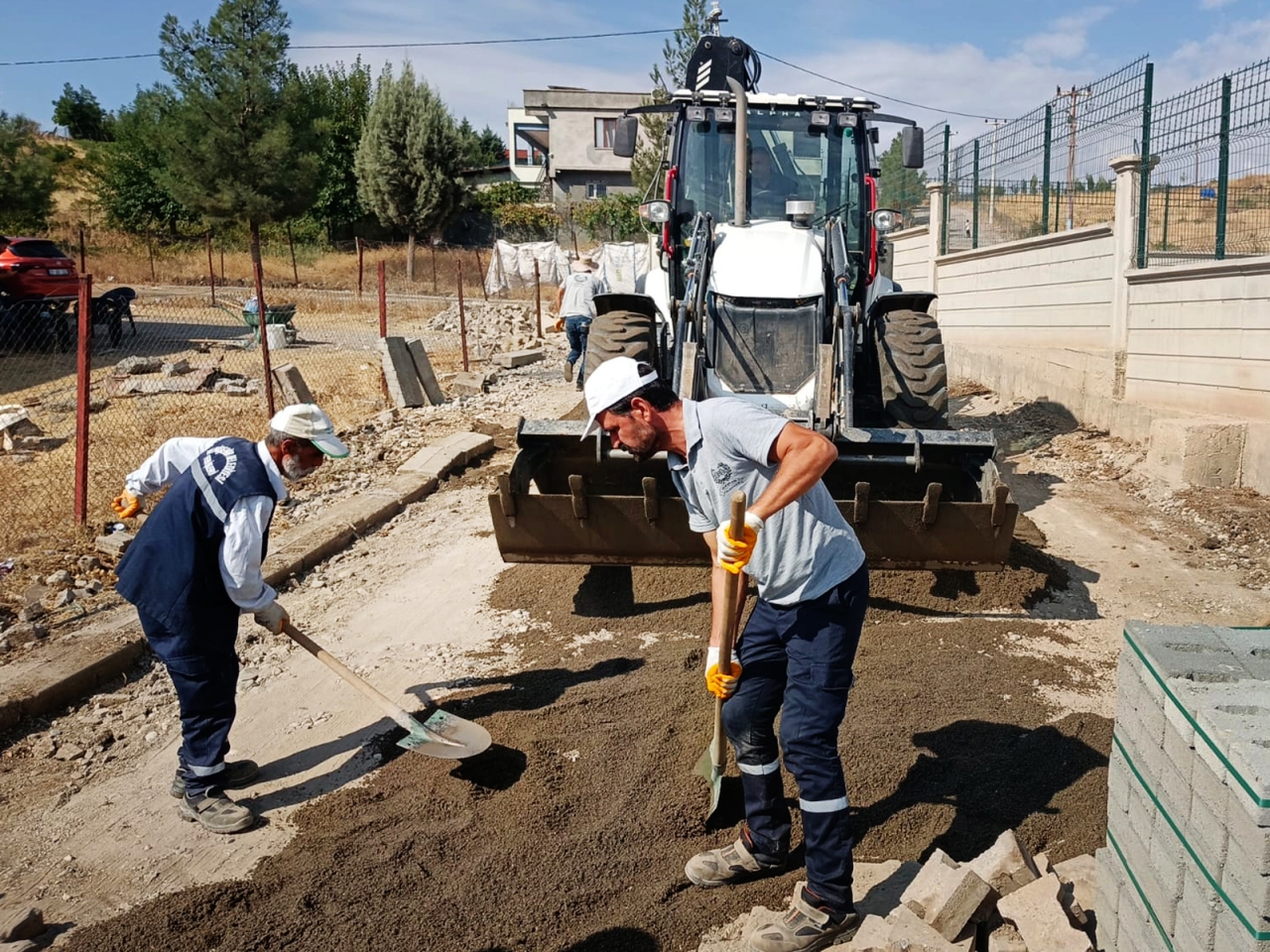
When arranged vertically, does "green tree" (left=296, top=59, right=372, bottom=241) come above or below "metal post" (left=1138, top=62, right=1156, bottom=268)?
above

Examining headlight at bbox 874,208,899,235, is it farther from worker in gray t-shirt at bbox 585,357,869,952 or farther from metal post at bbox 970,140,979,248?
metal post at bbox 970,140,979,248

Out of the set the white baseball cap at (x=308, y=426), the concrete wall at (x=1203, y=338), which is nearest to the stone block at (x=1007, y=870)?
the white baseball cap at (x=308, y=426)

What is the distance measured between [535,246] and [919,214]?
17040 millimetres

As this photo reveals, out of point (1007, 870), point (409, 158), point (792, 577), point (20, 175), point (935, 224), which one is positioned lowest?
point (1007, 870)

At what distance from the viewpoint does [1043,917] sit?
2693 millimetres

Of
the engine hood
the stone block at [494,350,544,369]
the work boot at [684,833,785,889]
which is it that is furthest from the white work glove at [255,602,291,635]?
the stone block at [494,350,544,369]

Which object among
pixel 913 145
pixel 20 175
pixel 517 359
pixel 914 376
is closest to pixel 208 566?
pixel 914 376

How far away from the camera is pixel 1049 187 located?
12.1 metres

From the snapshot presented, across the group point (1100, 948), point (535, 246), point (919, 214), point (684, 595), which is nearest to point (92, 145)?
point (535, 246)

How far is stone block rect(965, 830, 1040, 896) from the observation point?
2803mm

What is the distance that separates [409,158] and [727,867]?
118 ft

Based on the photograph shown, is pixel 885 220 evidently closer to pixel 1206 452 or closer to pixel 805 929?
pixel 1206 452

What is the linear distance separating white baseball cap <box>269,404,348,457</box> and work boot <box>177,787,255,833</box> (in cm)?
139

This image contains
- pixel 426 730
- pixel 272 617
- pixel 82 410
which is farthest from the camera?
pixel 82 410
